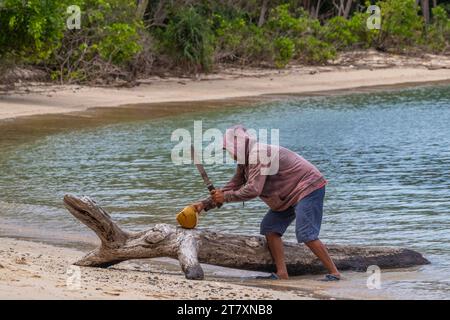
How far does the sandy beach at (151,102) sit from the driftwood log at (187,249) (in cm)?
16

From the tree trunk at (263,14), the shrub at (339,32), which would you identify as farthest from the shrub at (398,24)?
the tree trunk at (263,14)

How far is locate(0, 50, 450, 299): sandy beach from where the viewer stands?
7.05m

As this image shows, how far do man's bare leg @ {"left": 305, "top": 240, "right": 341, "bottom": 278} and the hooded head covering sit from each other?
88 centimetres

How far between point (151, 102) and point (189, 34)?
16.6 ft

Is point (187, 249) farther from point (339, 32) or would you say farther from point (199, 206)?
point (339, 32)

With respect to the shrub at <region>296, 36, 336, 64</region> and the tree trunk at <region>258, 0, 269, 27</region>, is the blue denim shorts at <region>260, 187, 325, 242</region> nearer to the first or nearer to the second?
the shrub at <region>296, 36, 336, 64</region>

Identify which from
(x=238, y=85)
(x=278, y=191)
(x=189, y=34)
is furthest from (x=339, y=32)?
(x=278, y=191)

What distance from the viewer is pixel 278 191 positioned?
8.36 metres

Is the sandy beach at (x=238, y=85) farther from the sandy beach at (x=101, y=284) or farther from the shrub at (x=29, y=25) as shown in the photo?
the sandy beach at (x=101, y=284)

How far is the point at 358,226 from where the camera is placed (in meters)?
11.5

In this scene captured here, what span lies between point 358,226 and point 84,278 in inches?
184
